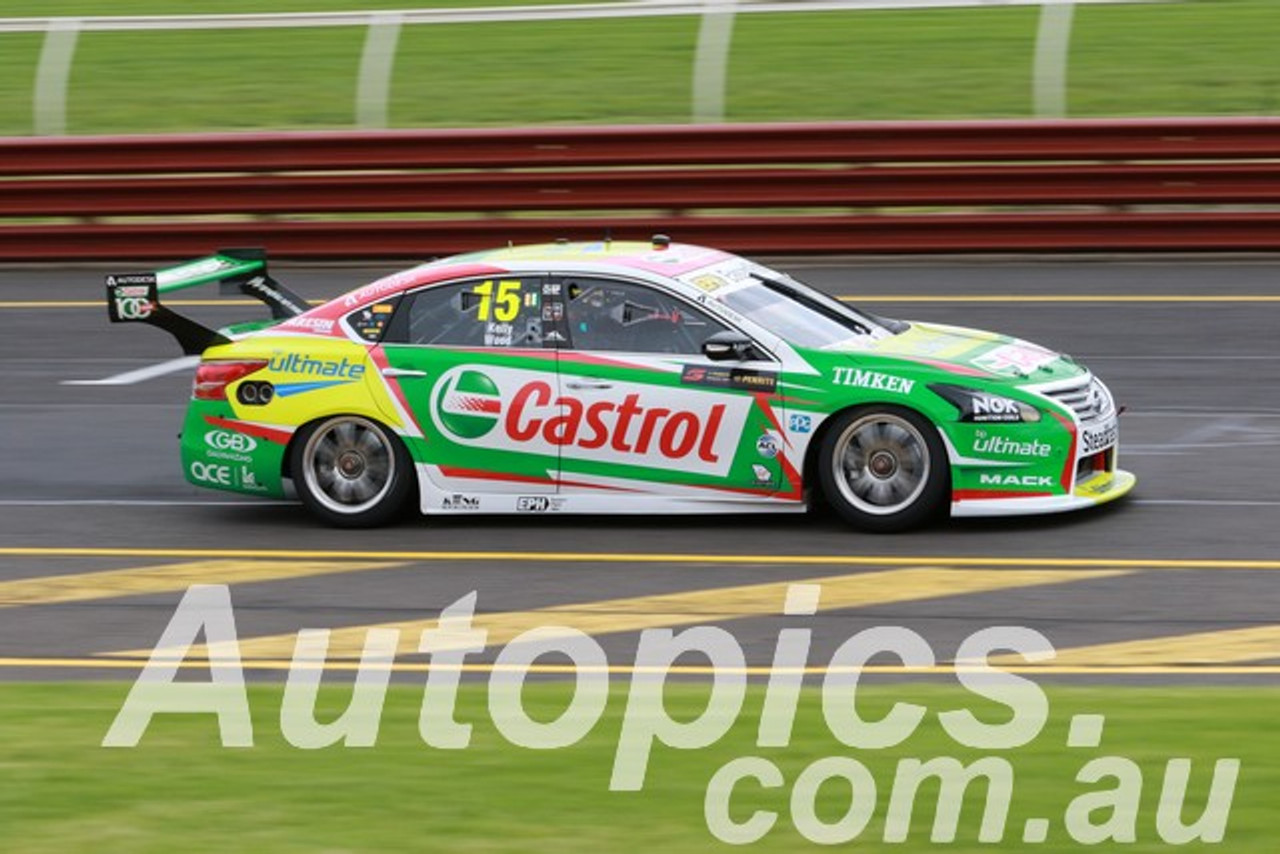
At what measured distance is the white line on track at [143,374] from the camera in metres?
16.1

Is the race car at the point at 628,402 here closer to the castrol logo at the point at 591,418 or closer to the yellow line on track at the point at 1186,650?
the castrol logo at the point at 591,418

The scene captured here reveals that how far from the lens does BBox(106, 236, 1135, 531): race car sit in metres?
11.4

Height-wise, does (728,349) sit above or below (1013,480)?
above

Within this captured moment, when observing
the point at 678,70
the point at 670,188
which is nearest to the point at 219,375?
the point at 670,188

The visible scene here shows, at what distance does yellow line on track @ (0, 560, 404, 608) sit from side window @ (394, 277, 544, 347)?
1.32 metres

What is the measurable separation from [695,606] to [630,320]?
6.51 feet

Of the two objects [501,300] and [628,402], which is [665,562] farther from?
[501,300]

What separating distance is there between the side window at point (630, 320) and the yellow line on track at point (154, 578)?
1557 millimetres

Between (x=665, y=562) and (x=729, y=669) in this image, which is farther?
(x=665, y=562)

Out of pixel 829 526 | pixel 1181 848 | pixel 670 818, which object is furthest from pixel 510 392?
pixel 1181 848

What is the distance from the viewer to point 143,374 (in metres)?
16.3

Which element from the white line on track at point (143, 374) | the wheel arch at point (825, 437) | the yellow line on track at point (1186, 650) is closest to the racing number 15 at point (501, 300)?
the wheel arch at point (825, 437)

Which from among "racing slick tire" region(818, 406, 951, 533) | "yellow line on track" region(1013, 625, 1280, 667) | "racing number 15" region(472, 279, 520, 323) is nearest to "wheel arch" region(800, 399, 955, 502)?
"racing slick tire" region(818, 406, 951, 533)

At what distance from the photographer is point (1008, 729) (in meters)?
7.70
